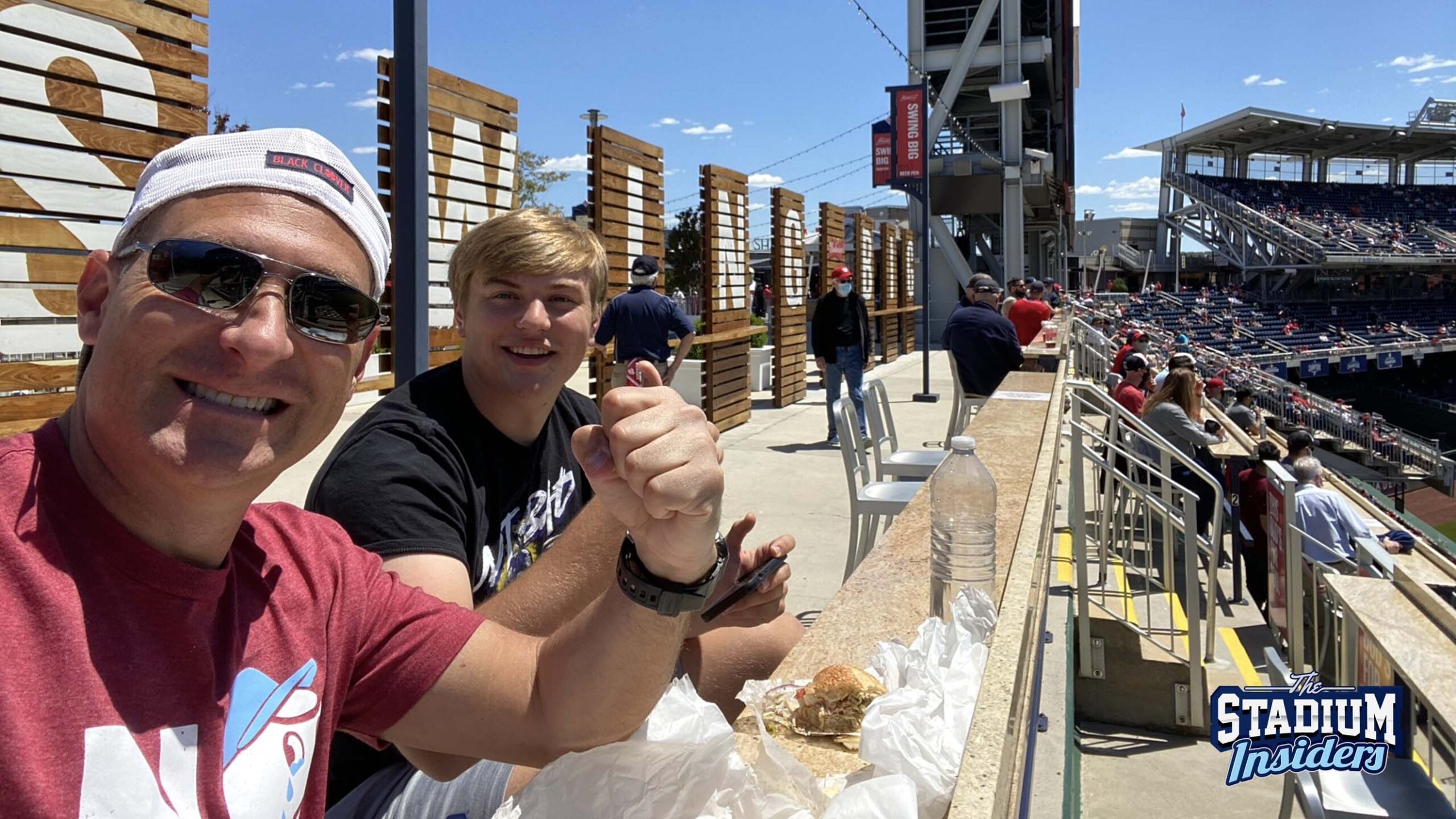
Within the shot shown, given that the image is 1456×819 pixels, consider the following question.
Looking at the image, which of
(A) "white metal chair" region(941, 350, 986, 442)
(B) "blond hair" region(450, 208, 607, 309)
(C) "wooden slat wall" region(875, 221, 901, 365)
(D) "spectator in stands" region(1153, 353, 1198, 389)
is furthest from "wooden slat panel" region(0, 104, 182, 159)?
(C) "wooden slat wall" region(875, 221, 901, 365)

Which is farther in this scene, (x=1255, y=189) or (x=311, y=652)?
(x=1255, y=189)

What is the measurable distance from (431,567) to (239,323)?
2.47ft

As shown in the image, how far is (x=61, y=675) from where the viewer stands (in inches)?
37.8

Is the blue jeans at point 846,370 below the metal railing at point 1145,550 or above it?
above

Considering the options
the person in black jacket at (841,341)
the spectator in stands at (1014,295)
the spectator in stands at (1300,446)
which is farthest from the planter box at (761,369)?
the spectator in stands at (1300,446)

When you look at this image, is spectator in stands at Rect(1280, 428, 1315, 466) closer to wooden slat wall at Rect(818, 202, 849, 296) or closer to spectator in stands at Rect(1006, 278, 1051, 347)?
spectator in stands at Rect(1006, 278, 1051, 347)

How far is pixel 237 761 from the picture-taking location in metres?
1.13

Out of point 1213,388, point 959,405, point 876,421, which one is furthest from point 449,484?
point 1213,388

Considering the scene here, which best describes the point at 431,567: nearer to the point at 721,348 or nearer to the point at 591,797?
the point at 591,797

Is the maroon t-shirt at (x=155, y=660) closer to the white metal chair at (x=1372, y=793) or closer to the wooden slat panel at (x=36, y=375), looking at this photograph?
the wooden slat panel at (x=36, y=375)

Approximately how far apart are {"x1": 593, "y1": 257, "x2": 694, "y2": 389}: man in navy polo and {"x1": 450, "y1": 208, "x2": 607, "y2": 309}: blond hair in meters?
5.20

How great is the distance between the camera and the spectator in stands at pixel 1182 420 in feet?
28.9

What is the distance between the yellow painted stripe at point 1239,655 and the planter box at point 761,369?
8.11 m

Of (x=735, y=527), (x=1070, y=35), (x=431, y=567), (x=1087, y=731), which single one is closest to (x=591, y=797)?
(x=431, y=567)
